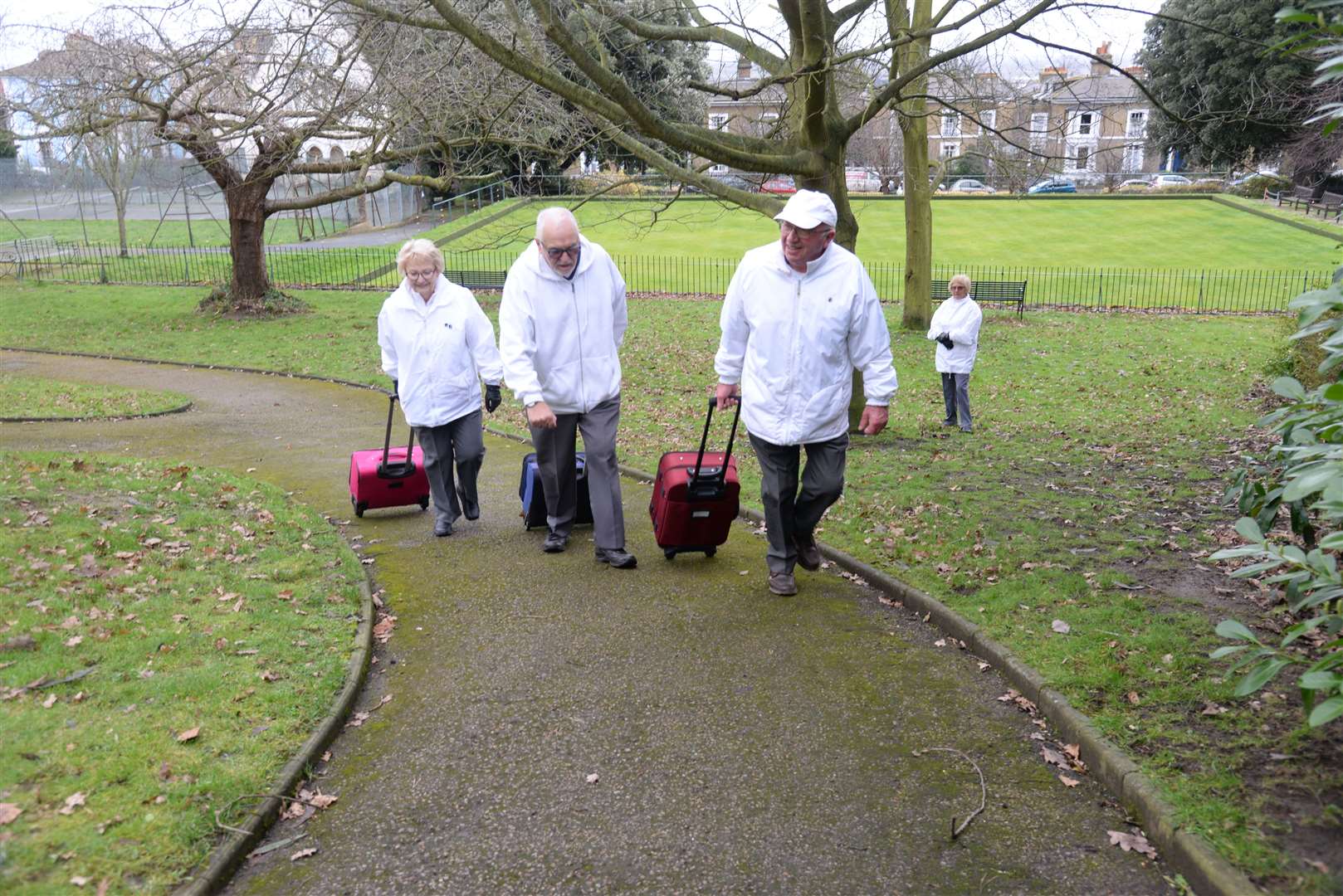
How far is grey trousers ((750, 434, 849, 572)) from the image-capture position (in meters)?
6.09

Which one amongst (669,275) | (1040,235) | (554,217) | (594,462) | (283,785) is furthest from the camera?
(1040,235)

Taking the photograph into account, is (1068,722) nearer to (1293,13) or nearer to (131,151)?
(1293,13)

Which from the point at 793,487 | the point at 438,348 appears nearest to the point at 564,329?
the point at 438,348

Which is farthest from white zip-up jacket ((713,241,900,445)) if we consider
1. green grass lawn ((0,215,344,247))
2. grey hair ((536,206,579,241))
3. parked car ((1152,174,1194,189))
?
parked car ((1152,174,1194,189))

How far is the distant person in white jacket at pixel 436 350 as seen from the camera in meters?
7.30

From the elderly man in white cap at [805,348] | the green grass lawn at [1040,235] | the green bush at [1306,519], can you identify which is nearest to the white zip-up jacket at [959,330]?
the elderly man in white cap at [805,348]

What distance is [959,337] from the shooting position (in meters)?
12.0

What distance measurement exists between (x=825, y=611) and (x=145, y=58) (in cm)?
1695

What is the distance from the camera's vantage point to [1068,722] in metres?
4.52

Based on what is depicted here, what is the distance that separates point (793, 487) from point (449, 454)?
279cm

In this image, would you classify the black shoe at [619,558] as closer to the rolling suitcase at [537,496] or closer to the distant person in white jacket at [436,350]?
the rolling suitcase at [537,496]

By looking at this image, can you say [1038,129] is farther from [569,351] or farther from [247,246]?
[247,246]

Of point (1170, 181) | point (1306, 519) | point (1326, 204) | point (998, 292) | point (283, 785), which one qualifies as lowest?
point (998, 292)

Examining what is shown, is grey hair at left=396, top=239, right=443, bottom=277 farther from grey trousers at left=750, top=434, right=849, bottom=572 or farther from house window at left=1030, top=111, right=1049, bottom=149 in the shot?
house window at left=1030, top=111, right=1049, bottom=149
